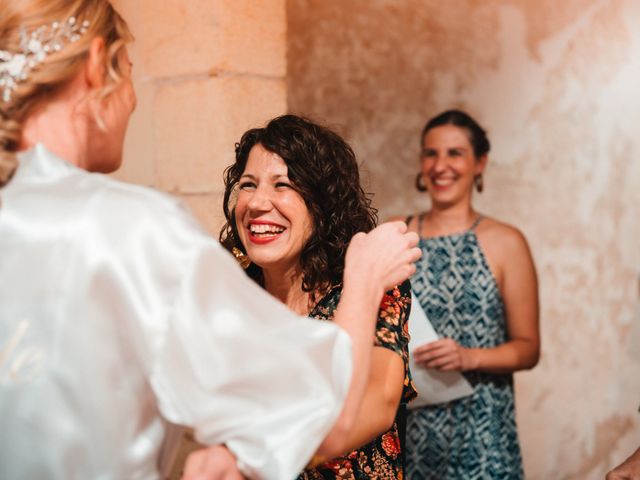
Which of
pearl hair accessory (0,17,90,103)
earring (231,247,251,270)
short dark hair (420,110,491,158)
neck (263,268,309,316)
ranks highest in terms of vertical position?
short dark hair (420,110,491,158)

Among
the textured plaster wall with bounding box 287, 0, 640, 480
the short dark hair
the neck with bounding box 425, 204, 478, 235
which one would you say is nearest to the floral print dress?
the neck with bounding box 425, 204, 478, 235

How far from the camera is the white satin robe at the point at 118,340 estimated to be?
1.04 metres

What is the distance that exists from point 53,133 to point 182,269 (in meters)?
0.36

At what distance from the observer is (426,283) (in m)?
2.87

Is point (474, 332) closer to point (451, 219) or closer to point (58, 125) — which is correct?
point (451, 219)

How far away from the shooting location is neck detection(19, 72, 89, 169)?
47.4 inches

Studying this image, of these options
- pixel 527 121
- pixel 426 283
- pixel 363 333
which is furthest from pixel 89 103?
pixel 527 121

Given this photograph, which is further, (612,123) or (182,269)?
(612,123)

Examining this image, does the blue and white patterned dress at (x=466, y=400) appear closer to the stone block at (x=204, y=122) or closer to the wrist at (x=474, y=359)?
the wrist at (x=474, y=359)

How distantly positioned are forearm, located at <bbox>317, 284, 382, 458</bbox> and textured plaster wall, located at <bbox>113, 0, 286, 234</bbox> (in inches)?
44.6

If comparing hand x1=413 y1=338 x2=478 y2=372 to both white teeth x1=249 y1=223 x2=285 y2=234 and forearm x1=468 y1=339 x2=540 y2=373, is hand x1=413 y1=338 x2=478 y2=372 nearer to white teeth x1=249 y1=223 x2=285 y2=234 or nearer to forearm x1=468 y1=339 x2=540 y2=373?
forearm x1=468 y1=339 x2=540 y2=373

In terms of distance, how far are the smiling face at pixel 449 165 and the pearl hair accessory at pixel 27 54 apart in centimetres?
206

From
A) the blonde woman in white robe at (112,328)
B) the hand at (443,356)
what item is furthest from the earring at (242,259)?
the hand at (443,356)

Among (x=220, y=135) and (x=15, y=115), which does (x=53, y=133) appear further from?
(x=220, y=135)
